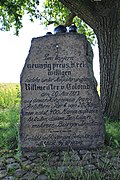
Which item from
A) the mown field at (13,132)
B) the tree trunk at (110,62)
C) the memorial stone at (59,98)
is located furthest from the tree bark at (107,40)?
the memorial stone at (59,98)

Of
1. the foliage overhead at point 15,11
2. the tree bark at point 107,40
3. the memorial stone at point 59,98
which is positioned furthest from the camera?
the foliage overhead at point 15,11

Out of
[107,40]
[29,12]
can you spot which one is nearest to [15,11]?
[29,12]

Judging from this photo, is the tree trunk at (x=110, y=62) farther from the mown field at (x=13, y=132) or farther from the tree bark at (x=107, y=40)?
the mown field at (x=13, y=132)

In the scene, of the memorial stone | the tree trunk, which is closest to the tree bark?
the tree trunk

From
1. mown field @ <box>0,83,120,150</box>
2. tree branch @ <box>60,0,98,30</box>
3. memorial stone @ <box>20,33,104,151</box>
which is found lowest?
mown field @ <box>0,83,120,150</box>

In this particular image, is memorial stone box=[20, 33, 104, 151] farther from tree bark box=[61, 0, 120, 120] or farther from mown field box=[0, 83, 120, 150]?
tree bark box=[61, 0, 120, 120]

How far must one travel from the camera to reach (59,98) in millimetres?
4426

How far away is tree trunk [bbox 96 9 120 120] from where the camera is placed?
595 cm

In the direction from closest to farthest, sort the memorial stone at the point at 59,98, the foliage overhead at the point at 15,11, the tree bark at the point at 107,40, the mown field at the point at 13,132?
the memorial stone at the point at 59,98
the mown field at the point at 13,132
the tree bark at the point at 107,40
the foliage overhead at the point at 15,11

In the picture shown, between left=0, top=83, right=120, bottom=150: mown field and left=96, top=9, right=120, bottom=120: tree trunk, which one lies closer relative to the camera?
left=0, top=83, right=120, bottom=150: mown field

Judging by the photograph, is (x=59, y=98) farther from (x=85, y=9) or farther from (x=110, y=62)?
(x=85, y=9)

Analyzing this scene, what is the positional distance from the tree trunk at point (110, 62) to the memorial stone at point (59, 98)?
1.78 metres

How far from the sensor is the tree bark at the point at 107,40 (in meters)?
5.89

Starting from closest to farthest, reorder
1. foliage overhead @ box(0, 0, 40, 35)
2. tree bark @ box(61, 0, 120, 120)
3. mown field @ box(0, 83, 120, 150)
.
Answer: mown field @ box(0, 83, 120, 150) < tree bark @ box(61, 0, 120, 120) < foliage overhead @ box(0, 0, 40, 35)
